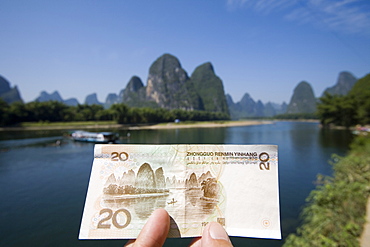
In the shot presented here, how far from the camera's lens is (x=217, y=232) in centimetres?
86

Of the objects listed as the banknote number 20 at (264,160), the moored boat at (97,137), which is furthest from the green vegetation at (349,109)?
the banknote number 20 at (264,160)

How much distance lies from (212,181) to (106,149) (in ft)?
1.68

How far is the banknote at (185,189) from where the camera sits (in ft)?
2.94

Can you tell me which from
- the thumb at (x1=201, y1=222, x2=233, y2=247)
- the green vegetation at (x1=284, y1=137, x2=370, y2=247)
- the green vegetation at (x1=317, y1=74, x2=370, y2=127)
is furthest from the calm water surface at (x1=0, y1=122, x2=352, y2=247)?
the green vegetation at (x1=317, y1=74, x2=370, y2=127)

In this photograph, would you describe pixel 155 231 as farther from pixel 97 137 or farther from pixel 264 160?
pixel 97 137

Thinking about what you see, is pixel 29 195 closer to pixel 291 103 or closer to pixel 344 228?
pixel 344 228

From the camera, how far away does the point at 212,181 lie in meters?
0.93

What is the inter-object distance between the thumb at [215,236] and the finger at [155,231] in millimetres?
166

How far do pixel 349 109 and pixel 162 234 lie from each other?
36.0m

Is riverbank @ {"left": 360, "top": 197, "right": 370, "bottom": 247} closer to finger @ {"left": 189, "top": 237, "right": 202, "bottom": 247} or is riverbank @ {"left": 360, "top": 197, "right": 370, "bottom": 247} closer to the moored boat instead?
finger @ {"left": 189, "top": 237, "right": 202, "bottom": 247}

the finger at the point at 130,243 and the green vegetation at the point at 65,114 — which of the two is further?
the green vegetation at the point at 65,114

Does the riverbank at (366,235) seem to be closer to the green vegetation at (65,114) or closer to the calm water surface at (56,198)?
the calm water surface at (56,198)

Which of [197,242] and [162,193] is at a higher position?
[162,193]

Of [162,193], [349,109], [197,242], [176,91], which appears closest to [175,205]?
[162,193]
